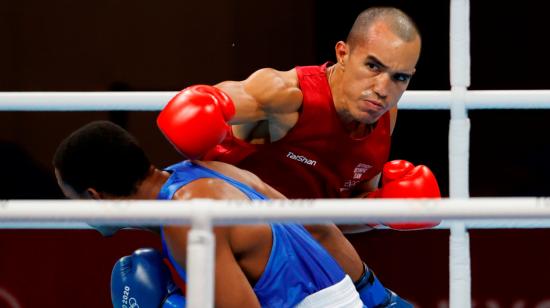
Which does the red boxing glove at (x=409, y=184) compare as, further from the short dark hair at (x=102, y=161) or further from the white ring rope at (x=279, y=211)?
the white ring rope at (x=279, y=211)

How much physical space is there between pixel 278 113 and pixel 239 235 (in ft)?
1.15

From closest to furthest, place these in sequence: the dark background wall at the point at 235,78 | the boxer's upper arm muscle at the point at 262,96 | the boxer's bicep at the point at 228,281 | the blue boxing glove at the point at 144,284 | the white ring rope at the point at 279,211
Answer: the white ring rope at the point at 279,211 → the boxer's bicep at the point at 228,281 → the blue boxing glove at the point at 144,284 → the boxer's upper arm muscle at the point at 262,96 → the dark background wall at the point at 235,78

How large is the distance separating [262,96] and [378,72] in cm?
21

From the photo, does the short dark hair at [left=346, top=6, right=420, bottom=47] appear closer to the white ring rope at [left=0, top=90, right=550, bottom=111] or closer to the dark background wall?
the white ring rope at [left=0, top=90, right=550, bottom=111]

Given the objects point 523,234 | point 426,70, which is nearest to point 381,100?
point 523,234

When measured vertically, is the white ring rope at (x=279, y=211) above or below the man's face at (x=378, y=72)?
below

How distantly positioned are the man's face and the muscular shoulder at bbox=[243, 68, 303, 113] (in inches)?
3.8

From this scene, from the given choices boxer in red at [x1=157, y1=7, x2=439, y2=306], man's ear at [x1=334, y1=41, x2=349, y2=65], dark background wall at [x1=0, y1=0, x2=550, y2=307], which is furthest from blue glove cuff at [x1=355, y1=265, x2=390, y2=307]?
dark background wall at [x1=0, y1=0, x2=550, y2=307]

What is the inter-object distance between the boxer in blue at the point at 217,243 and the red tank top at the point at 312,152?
195mm

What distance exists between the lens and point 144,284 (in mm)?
1369

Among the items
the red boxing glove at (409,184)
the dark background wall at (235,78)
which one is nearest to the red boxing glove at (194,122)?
the red boxing glove at (409,184)

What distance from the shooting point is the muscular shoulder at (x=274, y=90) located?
1544 mm

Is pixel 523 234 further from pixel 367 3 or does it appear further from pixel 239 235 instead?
pixel 239 235

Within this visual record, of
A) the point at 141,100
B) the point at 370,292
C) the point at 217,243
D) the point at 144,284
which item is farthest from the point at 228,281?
the point at 141,100
